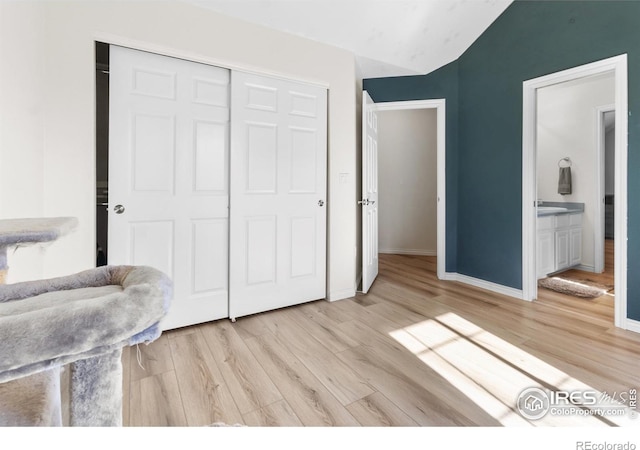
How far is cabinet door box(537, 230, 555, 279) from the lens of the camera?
10.8 feet

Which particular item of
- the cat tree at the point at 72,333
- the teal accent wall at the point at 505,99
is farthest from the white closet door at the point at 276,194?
the cat tree at the point at 72,333

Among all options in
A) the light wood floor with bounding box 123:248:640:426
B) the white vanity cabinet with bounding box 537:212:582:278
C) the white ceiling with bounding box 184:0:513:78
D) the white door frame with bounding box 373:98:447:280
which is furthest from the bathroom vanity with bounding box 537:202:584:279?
the white ceiling with bounding box 184:0:513:78

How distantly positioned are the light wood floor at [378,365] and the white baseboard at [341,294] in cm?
16

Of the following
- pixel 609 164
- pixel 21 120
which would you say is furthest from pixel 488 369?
pixel 609 164

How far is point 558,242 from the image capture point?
3.51 metres

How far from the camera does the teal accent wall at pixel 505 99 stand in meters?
2.10

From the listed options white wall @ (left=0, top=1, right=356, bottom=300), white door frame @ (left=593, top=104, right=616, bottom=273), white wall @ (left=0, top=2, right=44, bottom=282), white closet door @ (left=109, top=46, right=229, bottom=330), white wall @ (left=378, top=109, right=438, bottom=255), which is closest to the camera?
white wall @ (left=0, top=2, right=44, bottom=282)

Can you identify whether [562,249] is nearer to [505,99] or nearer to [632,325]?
[632,325]

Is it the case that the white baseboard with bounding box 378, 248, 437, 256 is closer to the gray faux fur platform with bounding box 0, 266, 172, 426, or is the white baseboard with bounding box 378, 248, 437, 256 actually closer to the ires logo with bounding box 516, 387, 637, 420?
the ires logo with bounding box 516, 387, 637, 420

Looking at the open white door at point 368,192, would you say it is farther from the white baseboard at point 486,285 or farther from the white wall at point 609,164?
the white wall at point 609,164

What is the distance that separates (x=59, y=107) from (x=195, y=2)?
1116 mm

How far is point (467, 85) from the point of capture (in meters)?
3.23

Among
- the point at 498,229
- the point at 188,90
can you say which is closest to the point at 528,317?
the point at 498,229

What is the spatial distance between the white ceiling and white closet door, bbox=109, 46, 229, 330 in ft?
1.94
